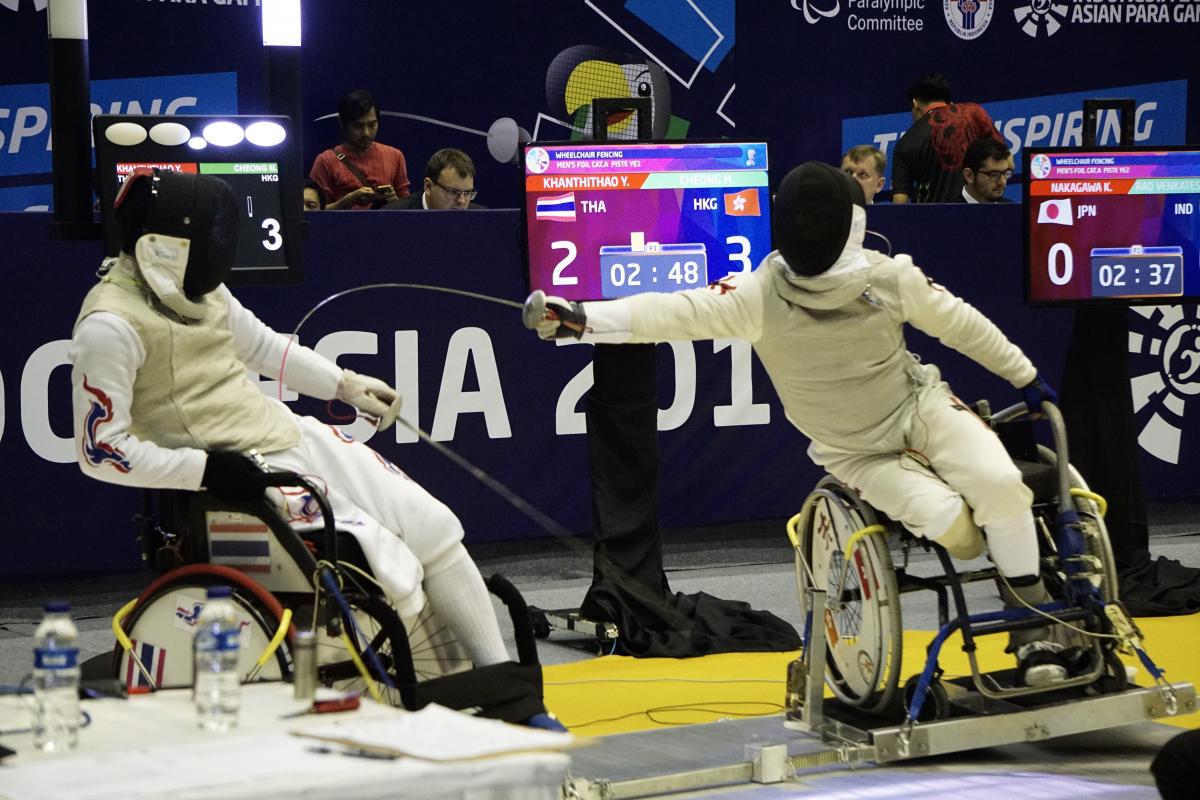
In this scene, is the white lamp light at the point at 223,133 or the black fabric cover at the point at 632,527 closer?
the white lamp light at the point at 223,133

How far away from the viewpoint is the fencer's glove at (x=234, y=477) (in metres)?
3.51

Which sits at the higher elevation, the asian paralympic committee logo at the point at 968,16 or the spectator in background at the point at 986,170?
the asian paralympic committee logo at the point at 968,16

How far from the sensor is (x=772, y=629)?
209 inches

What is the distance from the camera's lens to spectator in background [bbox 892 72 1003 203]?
25.3 feet

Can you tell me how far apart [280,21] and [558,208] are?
92cm

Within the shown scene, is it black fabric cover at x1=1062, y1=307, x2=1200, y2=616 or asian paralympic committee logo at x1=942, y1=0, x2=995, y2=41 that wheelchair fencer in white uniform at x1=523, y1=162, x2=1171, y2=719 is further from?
asian paralympic committee logo at x1=942, y1=0, x2=995, y2=41

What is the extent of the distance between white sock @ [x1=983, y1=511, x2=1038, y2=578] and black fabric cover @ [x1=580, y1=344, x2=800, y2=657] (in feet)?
4.17

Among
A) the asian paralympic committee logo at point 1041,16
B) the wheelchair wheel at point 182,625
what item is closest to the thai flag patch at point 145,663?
the wheelchair wheel at point 182,625

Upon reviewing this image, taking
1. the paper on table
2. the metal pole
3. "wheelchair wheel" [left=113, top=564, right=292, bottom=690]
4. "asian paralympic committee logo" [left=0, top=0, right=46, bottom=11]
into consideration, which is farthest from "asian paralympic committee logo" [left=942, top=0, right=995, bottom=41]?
the paper on table

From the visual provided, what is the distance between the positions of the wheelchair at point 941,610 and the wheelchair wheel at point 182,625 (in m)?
1.37

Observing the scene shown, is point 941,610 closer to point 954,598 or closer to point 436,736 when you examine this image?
point 954,598

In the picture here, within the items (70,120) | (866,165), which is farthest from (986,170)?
(70,120)

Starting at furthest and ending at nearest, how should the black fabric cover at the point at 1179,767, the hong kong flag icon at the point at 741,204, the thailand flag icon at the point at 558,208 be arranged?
1. the hong kong flag icon at the point at 741,204
2. the thailand flag icon at the point at 558,208
3. the black fabric cover at the point at 1179,767

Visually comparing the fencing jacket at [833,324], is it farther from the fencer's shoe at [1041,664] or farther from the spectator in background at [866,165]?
the spectator in background at [866,165]
